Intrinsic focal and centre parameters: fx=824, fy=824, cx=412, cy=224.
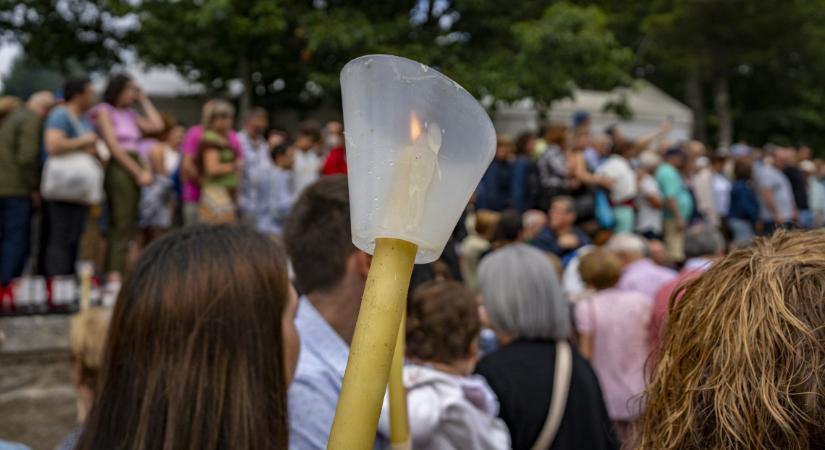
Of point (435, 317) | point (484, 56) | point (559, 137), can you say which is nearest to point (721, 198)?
point (559, 137)

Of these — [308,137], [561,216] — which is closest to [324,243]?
[561,216]

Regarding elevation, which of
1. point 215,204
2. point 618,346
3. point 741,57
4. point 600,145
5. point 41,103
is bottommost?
Answer: point 618,346

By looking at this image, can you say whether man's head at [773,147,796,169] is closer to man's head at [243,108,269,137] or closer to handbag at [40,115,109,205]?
man's head at [243,108,269,137]

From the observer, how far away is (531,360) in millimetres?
2975

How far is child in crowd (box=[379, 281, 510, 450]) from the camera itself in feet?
7.66

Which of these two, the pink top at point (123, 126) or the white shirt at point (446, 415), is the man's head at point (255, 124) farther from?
the white shirt at point (446, 415)

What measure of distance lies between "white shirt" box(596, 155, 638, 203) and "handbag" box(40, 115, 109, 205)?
15.7 ft

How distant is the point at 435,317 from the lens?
2.71 meters

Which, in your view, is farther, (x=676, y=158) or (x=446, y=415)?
(x=676, y=158)

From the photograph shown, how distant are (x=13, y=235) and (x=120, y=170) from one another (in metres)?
0.89

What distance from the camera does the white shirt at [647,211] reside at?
8703 mm

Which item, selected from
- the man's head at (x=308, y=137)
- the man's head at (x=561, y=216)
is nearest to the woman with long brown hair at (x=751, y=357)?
the man's head at (x=561, y=216)

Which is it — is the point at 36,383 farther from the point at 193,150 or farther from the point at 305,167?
the point at 305,167

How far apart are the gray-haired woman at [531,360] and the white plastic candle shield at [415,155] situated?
83.0 inches
